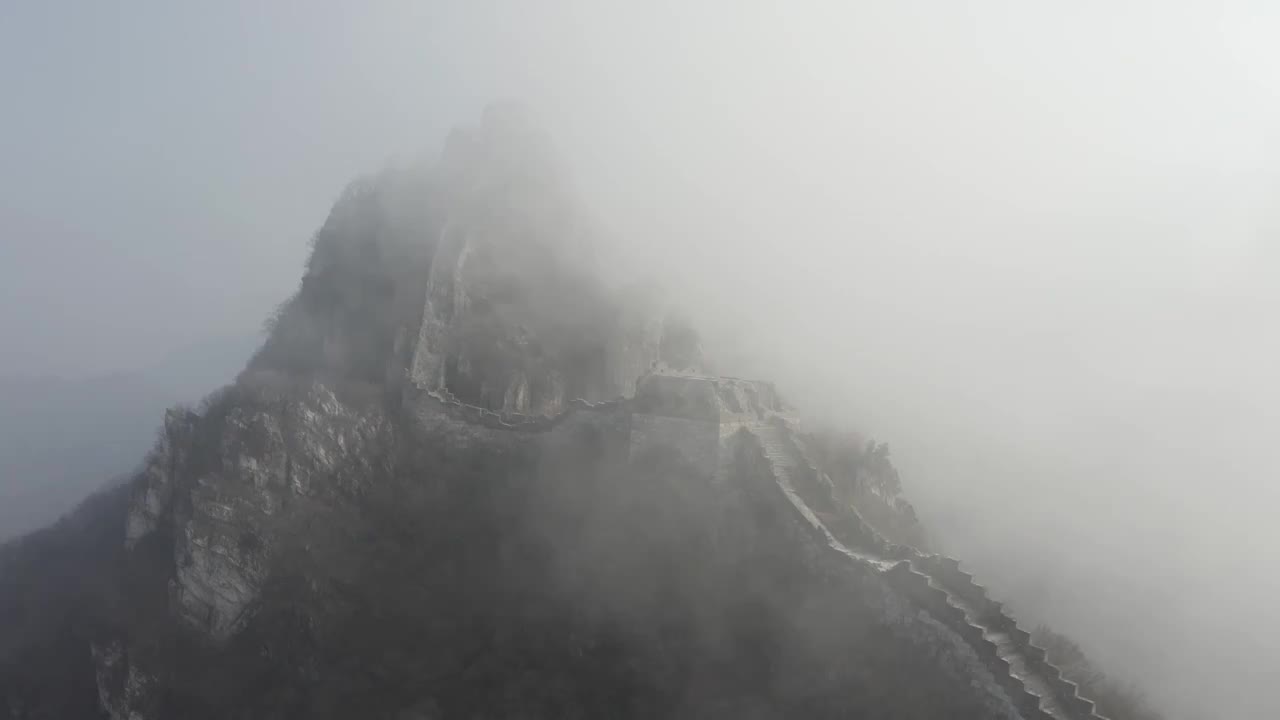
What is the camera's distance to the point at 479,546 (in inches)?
1145

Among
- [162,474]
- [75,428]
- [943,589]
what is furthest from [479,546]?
[75,428]

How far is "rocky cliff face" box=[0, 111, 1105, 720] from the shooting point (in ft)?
70.3

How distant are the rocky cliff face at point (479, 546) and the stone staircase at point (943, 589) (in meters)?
0.10

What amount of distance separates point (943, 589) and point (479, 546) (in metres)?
16.8

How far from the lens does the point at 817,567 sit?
21.7 m

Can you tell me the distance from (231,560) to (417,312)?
1304 cm

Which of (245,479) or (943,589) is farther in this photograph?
(245,479)

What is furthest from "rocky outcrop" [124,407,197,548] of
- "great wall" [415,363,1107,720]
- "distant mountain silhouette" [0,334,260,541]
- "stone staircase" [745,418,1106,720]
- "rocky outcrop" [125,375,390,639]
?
"distant mountain silhouette" [0,334,260,541]

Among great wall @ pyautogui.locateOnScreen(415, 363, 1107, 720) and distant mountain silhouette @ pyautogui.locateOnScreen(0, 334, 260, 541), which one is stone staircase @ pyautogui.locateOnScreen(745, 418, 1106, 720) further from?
distant mountain silhouette @ pyautogui.locateOnScreen(0, 334, 260, 541)

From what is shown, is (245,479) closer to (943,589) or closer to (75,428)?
(943,589)

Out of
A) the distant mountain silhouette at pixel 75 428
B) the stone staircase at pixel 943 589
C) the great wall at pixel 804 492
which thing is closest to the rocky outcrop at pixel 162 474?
the great wall at pixel 804 492

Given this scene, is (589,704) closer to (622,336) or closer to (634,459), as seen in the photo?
(634,459)

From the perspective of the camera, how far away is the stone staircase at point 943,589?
54.0ft

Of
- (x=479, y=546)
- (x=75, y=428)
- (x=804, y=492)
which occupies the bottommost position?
(x=75, y=428)
